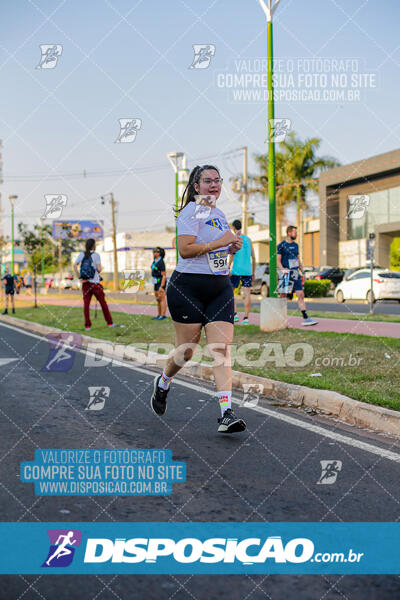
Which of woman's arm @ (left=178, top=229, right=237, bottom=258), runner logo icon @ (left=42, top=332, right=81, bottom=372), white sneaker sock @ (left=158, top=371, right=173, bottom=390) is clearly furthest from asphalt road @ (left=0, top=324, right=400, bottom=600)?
runner logo icon @ (left=42, top=332, right=81, bottom=372)

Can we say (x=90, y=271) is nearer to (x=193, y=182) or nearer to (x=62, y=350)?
(x=62, y=350)

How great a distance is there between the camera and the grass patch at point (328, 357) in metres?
6.41

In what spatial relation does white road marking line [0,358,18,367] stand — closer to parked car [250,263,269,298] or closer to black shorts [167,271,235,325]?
→ black shorts [167,271,235,325]

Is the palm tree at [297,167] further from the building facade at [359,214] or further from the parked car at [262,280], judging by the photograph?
the parked car at [262,280]

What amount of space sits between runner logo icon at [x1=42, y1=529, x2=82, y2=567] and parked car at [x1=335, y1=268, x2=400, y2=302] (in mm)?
21334

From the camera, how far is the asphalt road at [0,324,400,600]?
262 centimetres

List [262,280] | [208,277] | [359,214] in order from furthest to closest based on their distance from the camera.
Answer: [359,214], [262,280], [208,277]

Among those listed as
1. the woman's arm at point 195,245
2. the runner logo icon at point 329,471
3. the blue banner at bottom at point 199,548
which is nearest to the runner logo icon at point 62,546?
the blue banner at bottom at point 199,548

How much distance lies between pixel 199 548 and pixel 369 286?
2362cm

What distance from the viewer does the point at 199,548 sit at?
296 cm

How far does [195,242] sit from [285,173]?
45.1 m

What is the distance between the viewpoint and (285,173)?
48.8m

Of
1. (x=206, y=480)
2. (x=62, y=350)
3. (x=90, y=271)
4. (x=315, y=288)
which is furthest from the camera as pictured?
(x=315, y=288)

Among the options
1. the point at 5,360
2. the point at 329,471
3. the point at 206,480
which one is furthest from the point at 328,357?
the point at 206,480
